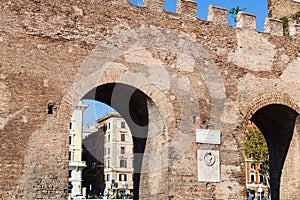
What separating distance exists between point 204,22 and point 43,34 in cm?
444

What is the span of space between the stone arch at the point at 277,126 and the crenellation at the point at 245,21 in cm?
203

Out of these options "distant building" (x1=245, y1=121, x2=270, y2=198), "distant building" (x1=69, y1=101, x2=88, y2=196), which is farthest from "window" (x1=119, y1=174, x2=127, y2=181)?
"distant building" (x1=245, y1=121, x2=270, y2=198)

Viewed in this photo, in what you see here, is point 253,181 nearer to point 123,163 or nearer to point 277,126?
point 123,163

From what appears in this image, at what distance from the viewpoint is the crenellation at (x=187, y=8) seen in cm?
1186

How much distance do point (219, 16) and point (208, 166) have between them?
4166 millimetres

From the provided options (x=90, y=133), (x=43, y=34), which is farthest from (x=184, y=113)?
(x=90, y=133)

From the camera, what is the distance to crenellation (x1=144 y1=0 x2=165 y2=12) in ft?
37.5

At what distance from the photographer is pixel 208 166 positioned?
11305 mm

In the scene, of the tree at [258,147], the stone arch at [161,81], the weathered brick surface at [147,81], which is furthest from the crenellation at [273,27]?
the tree at [258,147]

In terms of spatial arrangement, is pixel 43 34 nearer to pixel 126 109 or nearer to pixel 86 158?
pixel 126 109

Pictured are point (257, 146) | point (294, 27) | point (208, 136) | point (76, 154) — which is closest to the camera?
point (208, 136)

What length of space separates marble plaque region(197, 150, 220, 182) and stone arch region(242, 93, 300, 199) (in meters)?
1.70

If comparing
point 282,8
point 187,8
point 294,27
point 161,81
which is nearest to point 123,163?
point 282,8

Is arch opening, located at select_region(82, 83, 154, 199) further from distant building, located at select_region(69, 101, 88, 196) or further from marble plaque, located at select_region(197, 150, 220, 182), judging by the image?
distant building, located at select_region(69, 101, 88, 196)
